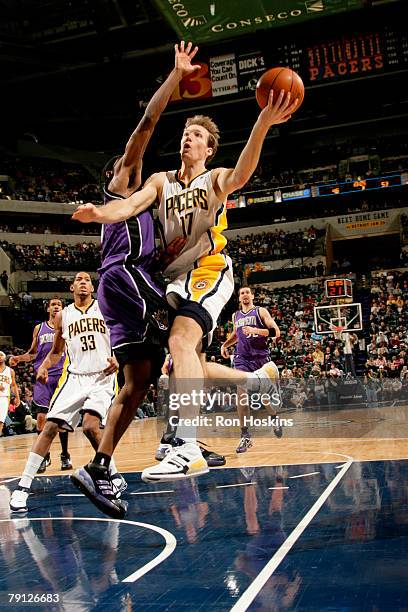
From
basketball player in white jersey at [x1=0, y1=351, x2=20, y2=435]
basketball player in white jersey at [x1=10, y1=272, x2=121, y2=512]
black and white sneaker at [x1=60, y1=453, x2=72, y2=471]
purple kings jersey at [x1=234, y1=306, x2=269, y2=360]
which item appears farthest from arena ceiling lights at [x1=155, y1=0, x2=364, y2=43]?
basketball player in white jersey at [x1=10, y1=272, x2=121, y2=512]

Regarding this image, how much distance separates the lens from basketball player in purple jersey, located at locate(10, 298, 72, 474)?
26.2ft

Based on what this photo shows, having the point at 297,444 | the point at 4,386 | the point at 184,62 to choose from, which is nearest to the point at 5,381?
the point at 4,386

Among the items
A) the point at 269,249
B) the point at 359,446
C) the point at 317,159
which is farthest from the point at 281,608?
the point at 317,159

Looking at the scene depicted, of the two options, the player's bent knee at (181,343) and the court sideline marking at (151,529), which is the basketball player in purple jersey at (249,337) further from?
the player's bent knee at (181,343)

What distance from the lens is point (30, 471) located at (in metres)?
5.67

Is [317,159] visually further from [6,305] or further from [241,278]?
[6,305]

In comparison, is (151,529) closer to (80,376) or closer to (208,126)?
(80,376)

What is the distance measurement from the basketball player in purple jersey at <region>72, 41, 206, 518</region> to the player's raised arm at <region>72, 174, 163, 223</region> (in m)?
0.16

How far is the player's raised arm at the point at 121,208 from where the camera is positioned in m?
3.14

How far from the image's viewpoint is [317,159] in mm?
30438

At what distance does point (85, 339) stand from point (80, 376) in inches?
14.2

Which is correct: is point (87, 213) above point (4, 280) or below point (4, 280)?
below

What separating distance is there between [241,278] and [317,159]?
7684 millimetres

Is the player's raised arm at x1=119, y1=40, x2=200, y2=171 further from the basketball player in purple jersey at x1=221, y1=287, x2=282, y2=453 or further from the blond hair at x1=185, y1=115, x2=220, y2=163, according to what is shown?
the basketball player in purple jersey at x1=221, y1=287, x2=282, y2=453
